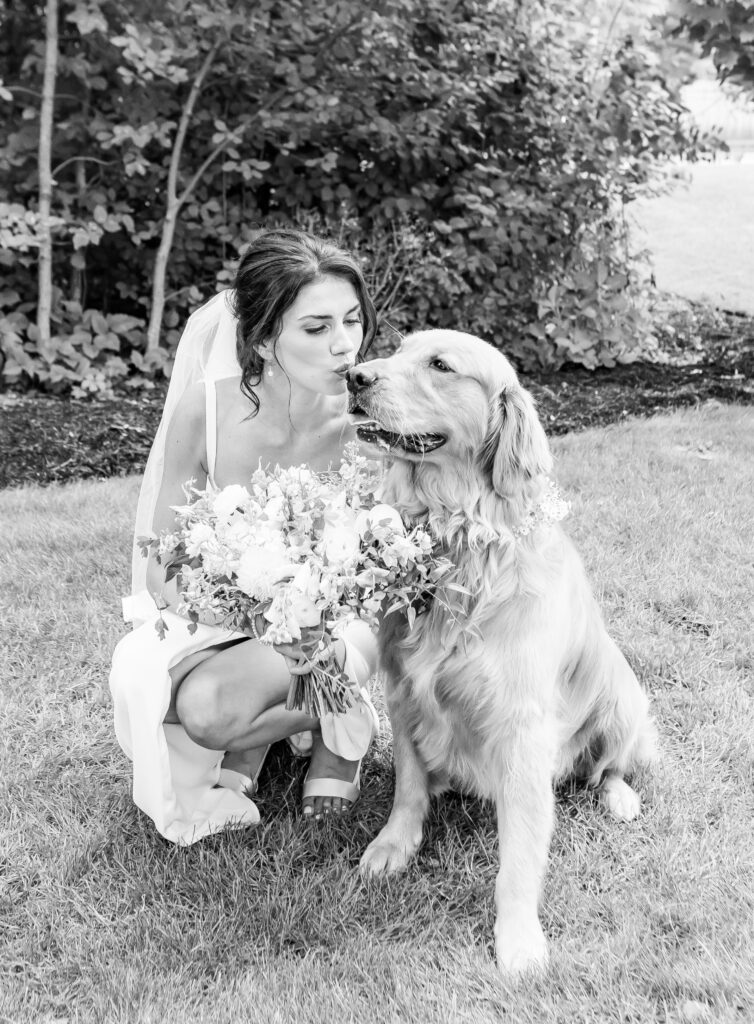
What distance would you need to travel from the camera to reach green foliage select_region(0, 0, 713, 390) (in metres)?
6.36

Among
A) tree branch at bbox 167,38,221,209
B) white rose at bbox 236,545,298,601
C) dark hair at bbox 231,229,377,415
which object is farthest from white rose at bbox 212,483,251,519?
tree branch at bbox 167,38,221,209

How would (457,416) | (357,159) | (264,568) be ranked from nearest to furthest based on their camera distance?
1. (264,568)
2. (457,416)
3. (357,159)

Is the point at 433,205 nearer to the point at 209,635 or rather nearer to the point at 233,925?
the point at 209,635

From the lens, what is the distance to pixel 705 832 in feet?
8.30

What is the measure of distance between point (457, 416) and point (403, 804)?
1104 mm

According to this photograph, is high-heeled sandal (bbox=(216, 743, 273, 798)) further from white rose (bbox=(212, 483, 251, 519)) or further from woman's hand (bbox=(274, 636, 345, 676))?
white rose (bbox=(212, 483, 251, 519))

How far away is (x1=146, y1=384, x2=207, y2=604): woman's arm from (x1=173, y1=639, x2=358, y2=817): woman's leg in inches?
15.3

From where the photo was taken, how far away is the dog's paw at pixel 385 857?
2.45 meters

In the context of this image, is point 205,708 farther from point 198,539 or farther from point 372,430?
point 372,430

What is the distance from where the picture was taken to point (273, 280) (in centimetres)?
274

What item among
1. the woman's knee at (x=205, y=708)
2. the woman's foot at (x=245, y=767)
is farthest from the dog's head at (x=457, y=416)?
the woman's foot at (x=245, y=767)

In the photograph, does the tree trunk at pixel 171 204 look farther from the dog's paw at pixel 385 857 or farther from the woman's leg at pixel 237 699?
the dog's paw at pixel 385 857

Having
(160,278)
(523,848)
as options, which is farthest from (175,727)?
(160,278)

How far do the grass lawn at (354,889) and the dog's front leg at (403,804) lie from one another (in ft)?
0.21
